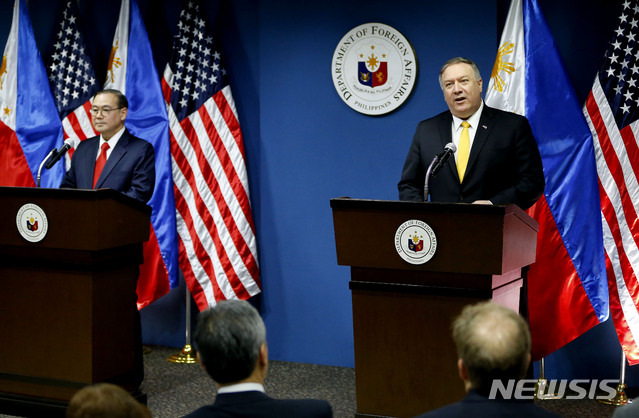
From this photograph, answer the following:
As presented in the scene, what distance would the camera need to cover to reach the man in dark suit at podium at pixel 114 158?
4.30m

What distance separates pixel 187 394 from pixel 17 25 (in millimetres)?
2984

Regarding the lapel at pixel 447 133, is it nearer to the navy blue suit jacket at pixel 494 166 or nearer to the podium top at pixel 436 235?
the navy blue suit jacket at pixel 494 166

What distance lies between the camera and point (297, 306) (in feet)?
17.4

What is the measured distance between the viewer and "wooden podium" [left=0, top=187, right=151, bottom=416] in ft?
12.5

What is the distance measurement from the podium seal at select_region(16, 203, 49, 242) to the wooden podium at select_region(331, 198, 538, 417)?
1500 millimetres

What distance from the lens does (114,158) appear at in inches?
170

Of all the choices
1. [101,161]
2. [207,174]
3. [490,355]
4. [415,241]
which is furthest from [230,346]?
[207,174]

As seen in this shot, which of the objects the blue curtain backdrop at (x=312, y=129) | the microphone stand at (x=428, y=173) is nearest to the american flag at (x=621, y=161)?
the blue curtain backdrop at (x=312, y=129)

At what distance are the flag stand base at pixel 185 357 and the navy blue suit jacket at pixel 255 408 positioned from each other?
345cm

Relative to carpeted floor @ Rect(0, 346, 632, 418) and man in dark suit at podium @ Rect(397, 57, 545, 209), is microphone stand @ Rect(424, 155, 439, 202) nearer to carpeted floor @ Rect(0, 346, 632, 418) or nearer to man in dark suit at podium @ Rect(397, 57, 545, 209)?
man in dark suit at podium @ Rect(397, 57, 545, 209)

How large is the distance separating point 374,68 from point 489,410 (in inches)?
137

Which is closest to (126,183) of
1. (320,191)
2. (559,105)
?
(320,191)

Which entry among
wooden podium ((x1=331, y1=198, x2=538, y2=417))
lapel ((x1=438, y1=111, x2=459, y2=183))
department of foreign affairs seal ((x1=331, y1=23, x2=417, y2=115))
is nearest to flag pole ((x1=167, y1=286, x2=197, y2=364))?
department of foreign affairs seal ((x1=331, y1=23, x2=417, y2=115))

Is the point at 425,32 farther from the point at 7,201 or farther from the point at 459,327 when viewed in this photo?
the point at 459,327
